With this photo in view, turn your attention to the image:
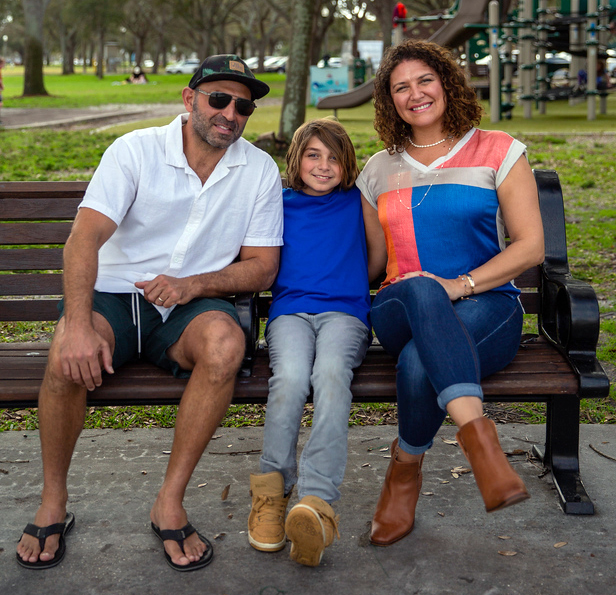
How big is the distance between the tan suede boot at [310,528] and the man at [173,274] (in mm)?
360

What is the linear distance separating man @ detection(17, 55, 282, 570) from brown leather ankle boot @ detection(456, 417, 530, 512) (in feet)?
2.77

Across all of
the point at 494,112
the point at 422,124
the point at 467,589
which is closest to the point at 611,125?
the point at 494,112

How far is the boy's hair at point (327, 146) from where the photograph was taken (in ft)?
10.7

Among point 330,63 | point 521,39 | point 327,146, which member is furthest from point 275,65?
point 327,146

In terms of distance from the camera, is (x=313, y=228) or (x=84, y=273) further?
(x=313, y=228)

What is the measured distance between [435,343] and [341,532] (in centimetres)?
86

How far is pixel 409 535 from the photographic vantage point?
293 centimetres

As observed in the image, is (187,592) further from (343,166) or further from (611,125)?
(611,125)

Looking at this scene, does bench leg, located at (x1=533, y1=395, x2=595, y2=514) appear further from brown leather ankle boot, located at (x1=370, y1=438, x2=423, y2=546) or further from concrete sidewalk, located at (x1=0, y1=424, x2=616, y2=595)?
brown leather ankle boot, located at (x1=370, y1=438, x2=423, y2=546)

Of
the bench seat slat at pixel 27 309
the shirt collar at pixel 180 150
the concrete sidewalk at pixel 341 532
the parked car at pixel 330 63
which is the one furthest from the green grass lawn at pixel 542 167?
the parked car at pixel 330 63

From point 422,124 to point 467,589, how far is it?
69.4 inches

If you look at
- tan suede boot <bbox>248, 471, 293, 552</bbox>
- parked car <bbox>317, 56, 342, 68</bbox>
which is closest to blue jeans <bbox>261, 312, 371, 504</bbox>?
tan suede boot <bbox>248, 471, 293, 552</bbox>

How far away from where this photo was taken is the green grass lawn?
4133 mm

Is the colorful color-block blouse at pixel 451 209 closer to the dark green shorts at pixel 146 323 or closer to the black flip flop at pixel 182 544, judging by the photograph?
the dark green shorts at pixel 146 323
